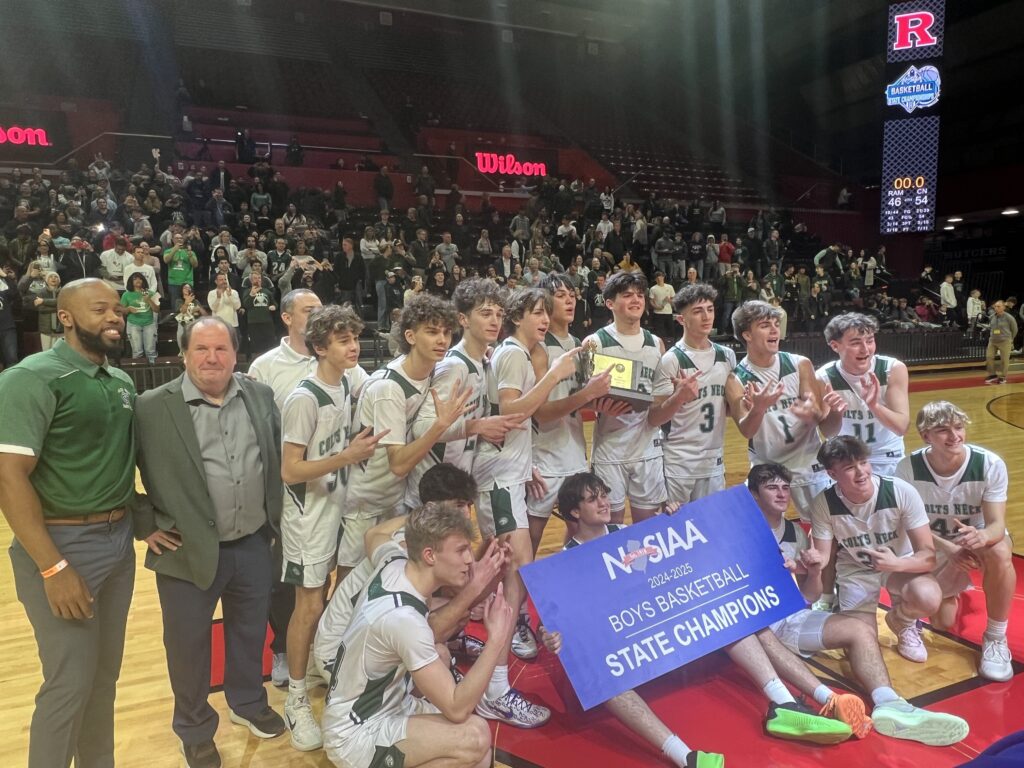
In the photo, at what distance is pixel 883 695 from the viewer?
3062 millimetres

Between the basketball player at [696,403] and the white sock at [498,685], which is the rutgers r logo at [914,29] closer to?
the basketball player at [696,403]

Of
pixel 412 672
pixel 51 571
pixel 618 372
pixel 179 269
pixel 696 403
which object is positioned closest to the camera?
pixel 51 571

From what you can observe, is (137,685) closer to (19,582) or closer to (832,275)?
(19,582)

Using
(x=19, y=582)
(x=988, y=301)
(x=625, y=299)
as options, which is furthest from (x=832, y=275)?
(x=19, y=582)

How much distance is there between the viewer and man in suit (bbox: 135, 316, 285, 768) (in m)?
2.69

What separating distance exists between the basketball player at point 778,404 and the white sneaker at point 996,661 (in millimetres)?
1074

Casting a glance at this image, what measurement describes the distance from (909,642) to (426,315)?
294 cm

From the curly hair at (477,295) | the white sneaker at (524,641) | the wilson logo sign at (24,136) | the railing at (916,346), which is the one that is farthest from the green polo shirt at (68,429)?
the wilson logo sign at (24,136)

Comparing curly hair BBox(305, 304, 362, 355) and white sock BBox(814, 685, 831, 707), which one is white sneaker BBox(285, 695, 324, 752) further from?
white sock BBox(814, 685, 831, 707)

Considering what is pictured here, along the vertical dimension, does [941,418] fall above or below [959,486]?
above

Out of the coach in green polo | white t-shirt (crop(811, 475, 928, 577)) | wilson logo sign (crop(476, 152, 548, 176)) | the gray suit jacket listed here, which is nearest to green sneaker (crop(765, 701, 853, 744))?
white t-shirt (crop(811, 475, 928, 577))

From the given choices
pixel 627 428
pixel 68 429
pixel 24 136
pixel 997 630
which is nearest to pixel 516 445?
pixel 627 428

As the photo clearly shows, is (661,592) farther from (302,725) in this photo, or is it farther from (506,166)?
(506,166)

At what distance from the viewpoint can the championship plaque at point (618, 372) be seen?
11.8 feet
